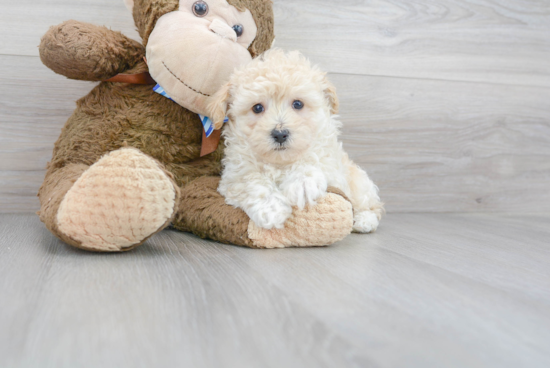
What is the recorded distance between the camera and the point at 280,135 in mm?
898

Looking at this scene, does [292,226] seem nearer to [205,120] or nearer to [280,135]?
[280,135]

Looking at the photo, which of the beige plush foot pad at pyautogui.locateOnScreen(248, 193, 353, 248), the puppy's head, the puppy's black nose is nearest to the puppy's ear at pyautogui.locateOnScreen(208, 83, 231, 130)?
the puppy's head

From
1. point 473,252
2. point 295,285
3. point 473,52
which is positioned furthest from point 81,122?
point 473,52

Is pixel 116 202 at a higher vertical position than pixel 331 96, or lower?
lower

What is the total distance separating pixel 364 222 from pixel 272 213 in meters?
0.38

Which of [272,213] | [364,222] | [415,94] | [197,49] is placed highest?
[197,49]

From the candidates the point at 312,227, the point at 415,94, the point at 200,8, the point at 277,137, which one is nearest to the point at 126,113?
the point at 200,8

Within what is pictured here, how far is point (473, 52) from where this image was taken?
1581 millimetres

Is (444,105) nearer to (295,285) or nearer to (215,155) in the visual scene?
(215,155)

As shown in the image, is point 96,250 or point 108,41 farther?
point 108,41

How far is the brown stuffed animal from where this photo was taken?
78cm

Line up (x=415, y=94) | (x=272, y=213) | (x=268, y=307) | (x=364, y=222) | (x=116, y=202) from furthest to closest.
Result: (x=415, y=94), (x=364, y=222), (x=272, y=213), (x=116, y=202), (x=268, y=307)

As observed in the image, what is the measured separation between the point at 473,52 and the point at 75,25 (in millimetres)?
1273

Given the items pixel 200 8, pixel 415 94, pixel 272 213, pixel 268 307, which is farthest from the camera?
pixel 415 94
